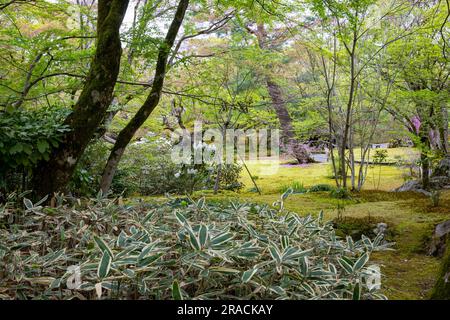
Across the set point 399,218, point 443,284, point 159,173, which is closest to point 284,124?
point 159,173

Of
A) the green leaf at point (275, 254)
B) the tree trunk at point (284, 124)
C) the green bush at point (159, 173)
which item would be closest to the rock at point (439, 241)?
the green leaf at point (275, 254)

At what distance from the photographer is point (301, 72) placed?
915 centimetres

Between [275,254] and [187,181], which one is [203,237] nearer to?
[275,254]

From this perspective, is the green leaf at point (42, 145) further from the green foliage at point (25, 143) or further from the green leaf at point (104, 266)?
the green leaf at point (104, 266)

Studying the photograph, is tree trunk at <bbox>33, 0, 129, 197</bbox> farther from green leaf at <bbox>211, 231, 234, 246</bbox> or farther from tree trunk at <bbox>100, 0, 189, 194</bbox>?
green leaf at <bbox>211, 231, 234, 246</bbox>

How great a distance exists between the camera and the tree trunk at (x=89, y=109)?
2.24 meters

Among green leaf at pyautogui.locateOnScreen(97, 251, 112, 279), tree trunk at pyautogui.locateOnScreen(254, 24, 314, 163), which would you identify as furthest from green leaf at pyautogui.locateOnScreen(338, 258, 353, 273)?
tree trunk at pyautogui.locateOnScreen(254, 24, 314, 163)

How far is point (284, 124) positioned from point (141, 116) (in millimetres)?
7983

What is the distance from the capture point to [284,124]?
10516mm

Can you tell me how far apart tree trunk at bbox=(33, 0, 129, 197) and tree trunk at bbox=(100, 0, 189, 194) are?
573 mm

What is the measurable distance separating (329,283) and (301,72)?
878 centimetres

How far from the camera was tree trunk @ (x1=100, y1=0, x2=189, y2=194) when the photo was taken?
2.87m
